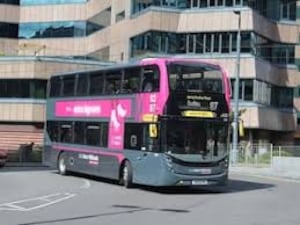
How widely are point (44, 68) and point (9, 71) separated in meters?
2.97

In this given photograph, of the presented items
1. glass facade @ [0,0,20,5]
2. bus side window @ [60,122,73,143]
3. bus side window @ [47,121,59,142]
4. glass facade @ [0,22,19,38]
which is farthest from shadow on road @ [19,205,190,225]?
glass facade @ [0,0,20,5]

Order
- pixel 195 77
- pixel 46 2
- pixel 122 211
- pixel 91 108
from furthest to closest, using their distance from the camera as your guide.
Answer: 1. pixel 46 2
2. pixel 91 108
3. pixel 195 77
4. pixel 122 211

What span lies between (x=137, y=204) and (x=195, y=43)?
3885 centimetres

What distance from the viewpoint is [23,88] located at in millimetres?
59812

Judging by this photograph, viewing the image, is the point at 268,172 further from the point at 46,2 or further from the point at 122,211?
the point at 46,2

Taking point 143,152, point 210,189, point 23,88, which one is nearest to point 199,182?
point 143,152

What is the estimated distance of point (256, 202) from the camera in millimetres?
20859

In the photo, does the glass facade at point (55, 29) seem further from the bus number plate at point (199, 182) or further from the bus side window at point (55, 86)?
the bus number plate at point (199, 182)

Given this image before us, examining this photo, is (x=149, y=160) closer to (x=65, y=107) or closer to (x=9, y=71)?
(x=65, y=107)

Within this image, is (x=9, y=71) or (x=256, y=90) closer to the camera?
(x=256, y=90)

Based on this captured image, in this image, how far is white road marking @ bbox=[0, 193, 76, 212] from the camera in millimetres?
17500

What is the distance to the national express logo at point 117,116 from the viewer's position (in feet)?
83.7

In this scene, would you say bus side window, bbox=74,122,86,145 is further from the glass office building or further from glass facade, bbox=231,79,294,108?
glass facade, bbox=231,79,294,108

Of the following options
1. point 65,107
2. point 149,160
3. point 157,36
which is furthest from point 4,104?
point 149,160
